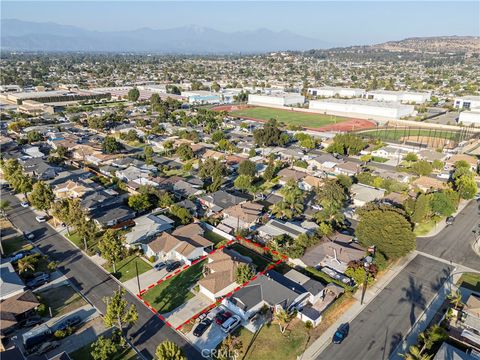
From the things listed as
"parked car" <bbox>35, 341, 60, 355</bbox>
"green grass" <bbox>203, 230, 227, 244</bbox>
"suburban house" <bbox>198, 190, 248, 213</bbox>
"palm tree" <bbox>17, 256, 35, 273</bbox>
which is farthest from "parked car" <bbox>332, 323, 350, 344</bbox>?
"palm tree" <bbox>17, 256, 35, 273</bbox>

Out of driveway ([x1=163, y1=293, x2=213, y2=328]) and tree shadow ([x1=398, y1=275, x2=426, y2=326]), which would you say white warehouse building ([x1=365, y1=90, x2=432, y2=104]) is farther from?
driveway ([x1=163, y1=293, x2=213, y2=328])

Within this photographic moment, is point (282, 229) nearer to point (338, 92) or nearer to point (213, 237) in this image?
point (213, 237)

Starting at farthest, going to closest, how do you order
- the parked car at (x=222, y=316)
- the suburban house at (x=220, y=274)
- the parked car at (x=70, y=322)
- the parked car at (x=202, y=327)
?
the suburban house at (x=220, y=274)
the parked car at (x=222, y=316)
the parked car at (x=70, y=322)
the parked car at (x=202, y=327)

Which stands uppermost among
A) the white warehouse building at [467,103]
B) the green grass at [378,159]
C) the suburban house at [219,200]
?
the white warehouse building at [467,103]

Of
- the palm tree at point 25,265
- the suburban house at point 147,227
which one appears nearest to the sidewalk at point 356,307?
the suburban house at point 147,227

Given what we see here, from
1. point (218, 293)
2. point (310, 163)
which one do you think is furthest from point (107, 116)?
point (218, 293)

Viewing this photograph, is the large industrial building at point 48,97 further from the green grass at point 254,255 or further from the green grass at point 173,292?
the green grass at point 173,292
